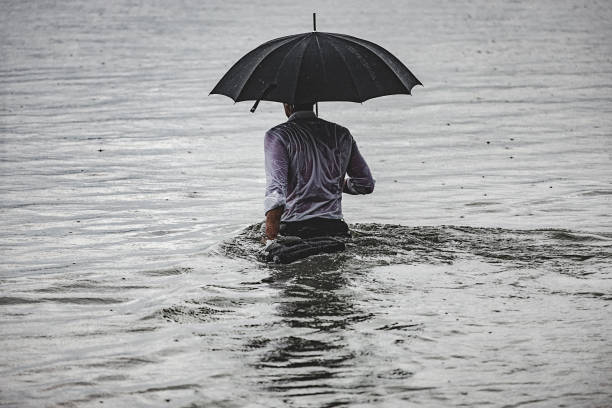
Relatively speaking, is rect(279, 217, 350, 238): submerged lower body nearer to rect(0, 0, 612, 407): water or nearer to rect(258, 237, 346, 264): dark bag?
rect(258, 237, 346, 264): dark bag

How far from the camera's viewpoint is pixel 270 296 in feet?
23.6

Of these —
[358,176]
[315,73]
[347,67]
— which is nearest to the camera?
[315,73]

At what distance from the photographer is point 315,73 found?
7.62 meters

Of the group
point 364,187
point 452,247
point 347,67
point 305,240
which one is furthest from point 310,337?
point 452,247

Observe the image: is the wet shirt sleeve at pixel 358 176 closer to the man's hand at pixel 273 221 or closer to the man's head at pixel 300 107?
the man's head at pixel 300 107

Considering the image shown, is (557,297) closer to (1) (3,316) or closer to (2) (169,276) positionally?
(2) (169,276)

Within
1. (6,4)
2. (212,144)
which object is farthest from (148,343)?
(6,4)

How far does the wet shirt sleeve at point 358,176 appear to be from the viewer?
7953 millimetres

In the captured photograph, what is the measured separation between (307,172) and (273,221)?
463 mm

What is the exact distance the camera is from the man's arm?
745 centimetres

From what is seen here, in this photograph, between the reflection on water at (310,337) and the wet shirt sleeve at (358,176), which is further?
the wet shirt sleeve at (358,176)

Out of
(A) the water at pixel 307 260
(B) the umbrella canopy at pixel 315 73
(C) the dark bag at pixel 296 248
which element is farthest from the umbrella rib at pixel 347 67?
(A) the water at pixel 307 260

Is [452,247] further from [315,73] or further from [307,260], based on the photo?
[315,73]

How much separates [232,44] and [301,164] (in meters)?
19.4
